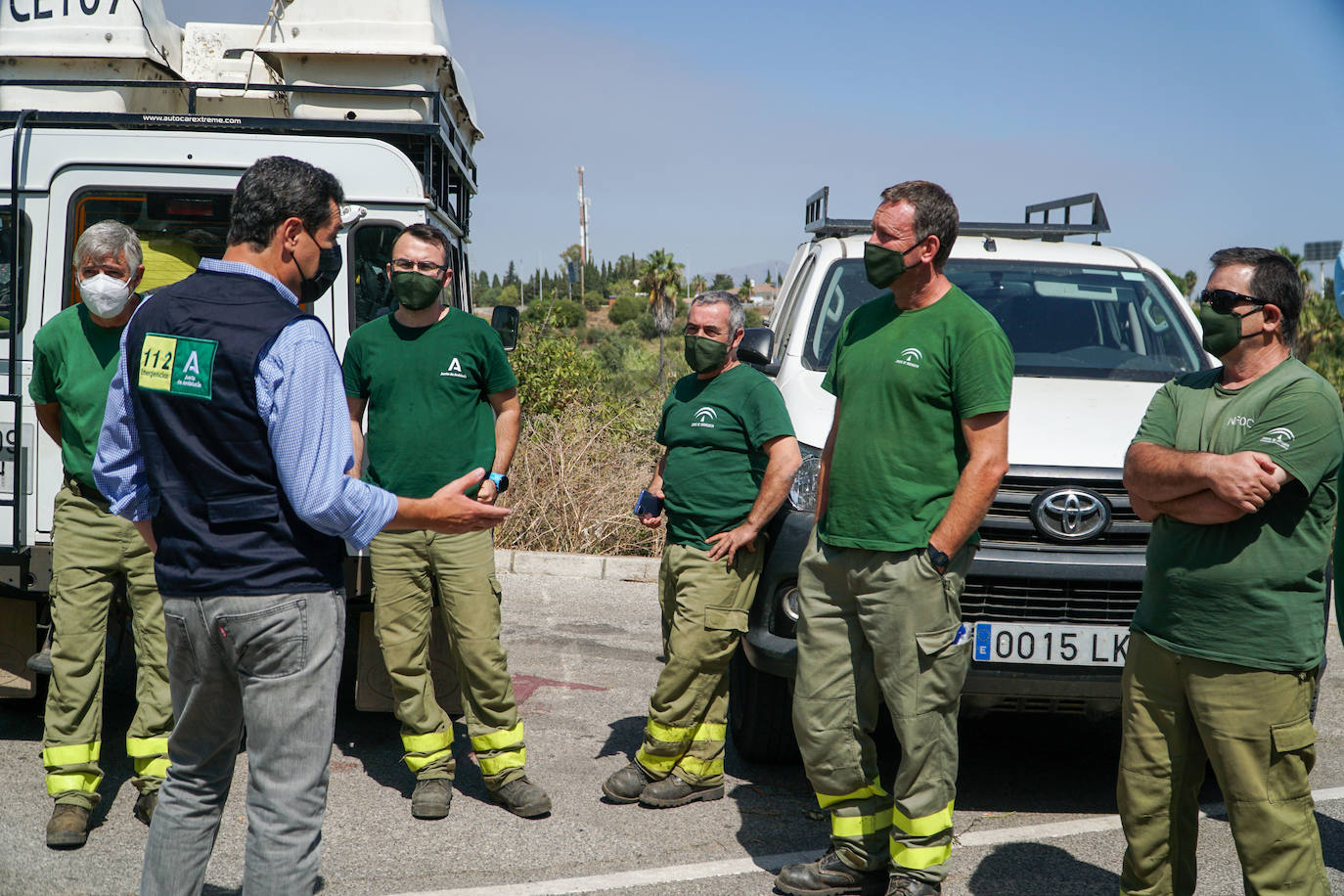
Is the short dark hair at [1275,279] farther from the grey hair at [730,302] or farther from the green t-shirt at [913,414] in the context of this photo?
the grey hair at [730,302]

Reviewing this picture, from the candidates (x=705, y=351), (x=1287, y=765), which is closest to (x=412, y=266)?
(x=705, y=351)

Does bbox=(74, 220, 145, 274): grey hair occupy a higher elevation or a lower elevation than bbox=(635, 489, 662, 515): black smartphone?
higher

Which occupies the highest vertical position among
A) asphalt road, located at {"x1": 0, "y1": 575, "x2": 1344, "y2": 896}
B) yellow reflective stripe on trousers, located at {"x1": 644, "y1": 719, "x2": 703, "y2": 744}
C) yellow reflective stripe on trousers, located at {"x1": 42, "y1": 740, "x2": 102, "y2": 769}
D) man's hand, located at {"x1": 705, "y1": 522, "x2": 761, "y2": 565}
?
man's hand, located at {"x1": 705, "y1": 522, "x2": 761, "y2": 565}

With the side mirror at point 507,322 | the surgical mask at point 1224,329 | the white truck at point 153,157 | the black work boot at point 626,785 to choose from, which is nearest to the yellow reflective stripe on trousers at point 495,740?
the black work boot at point 626,785

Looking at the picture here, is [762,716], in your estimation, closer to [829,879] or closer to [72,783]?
[829,879]

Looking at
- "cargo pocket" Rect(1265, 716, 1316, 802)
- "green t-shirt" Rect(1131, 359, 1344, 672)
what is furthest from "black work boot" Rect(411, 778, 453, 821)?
"cargo pocket" Rect(1265, 716, 1316, 802)

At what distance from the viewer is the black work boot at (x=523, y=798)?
441 centimetres

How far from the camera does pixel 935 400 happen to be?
3.58 metres

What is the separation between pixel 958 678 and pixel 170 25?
5.50 m

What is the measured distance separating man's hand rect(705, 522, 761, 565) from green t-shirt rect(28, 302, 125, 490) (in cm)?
223

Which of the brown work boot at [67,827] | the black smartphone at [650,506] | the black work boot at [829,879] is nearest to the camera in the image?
the black work boot at [829,879]

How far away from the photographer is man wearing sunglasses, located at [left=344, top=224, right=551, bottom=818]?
441 centimetres

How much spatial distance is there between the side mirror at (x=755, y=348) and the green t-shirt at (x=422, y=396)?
999mm

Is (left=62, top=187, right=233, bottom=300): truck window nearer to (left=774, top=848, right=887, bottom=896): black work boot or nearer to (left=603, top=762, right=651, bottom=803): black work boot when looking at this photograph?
(left=603, top=762, right=651, bottom=803): black work boot
